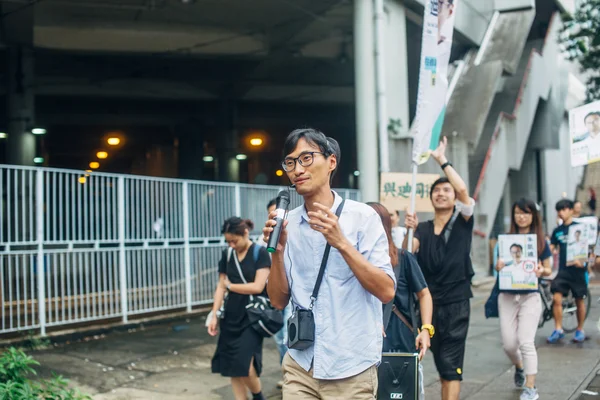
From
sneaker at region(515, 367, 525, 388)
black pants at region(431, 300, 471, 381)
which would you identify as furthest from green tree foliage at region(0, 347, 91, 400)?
sneaker at region(515, 367, 525, 388)

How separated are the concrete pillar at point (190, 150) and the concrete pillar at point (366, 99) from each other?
12.0 m

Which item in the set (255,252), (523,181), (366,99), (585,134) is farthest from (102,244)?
(523,181)

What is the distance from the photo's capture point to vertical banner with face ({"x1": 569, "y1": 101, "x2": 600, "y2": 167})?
24.0 ft

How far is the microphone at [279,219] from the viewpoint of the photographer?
303cm

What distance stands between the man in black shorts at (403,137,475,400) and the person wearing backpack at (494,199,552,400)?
1.20 metres

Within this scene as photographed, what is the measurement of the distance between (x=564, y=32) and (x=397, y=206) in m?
18.5

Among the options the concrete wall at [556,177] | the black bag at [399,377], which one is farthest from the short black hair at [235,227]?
the concrete wall at [556,177]

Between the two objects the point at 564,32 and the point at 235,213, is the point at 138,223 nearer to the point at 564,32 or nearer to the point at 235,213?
the point at 235,213

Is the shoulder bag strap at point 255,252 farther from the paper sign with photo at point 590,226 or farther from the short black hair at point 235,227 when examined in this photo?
the paper sign with photo at point 590,226

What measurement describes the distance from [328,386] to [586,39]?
22929 millimetres

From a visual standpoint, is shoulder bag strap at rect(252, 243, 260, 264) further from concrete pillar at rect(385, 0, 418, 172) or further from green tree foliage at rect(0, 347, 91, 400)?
concrete pillar at rect(385, 0, 418, 172)

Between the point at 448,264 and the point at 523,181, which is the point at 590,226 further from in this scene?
the point at 523,181

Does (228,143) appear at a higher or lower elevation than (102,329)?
higher

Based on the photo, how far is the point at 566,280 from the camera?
32.1 feet
